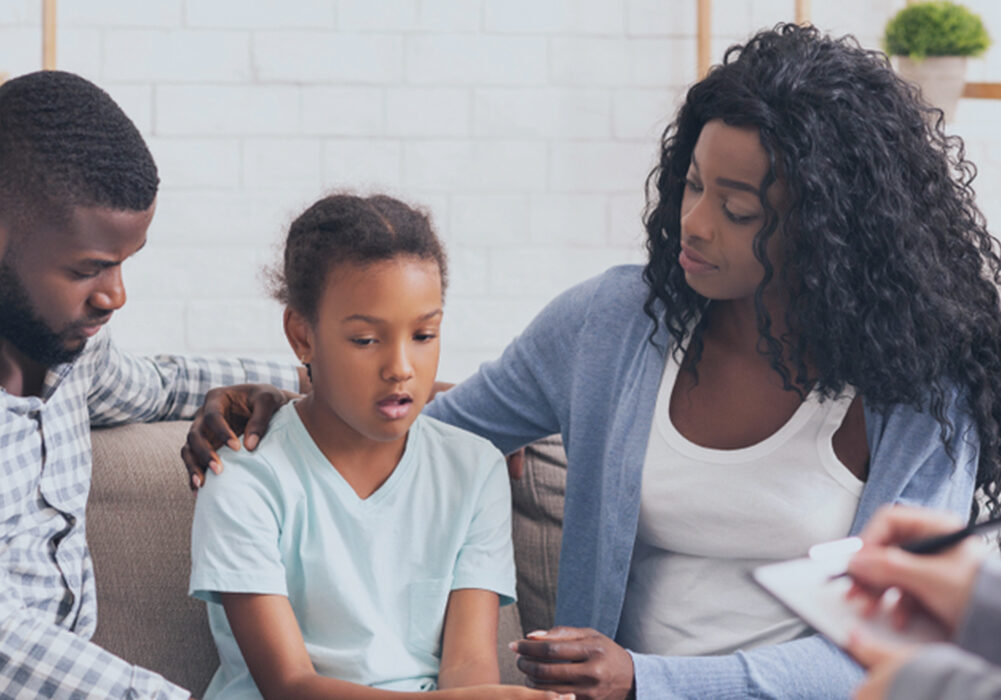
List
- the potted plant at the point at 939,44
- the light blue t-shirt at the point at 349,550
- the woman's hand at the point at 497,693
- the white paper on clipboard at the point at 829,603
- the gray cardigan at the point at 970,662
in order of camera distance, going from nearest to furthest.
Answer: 1. the gray cardigan at the point at 970,662
2. the white paper on clipboard at the point at 829,603
3. the woman's hand at the point at 497,693
4. the light blue t-shirt at the point at 349,550
5. the potted plant at the point at 939,44

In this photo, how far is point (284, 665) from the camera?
1.09 metres

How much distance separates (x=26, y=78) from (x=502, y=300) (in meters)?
1.24

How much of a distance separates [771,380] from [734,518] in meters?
0.17

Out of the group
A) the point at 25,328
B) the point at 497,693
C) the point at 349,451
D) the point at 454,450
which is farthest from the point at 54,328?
the point at 497,693

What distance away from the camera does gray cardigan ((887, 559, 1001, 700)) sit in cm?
49

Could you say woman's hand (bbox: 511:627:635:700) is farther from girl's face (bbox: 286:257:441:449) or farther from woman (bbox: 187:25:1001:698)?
girl's face (bbox: 286:257:441:449)

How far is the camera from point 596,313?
55.4 inches

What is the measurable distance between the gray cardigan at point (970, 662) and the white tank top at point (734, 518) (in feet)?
2.23

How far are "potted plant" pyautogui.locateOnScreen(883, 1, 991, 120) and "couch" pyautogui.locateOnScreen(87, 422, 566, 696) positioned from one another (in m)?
1.44

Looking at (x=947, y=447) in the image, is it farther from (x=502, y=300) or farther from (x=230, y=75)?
(x=230, y=75)

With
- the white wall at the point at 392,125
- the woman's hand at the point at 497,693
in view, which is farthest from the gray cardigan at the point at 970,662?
the white wall at the point at 392,125

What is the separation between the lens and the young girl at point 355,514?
115 centimetres

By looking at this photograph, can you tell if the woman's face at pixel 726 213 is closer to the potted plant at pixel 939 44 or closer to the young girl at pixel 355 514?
the young girl at pixel 355 514

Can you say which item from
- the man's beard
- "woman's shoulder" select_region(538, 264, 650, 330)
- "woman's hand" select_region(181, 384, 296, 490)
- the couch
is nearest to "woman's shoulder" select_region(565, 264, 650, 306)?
"woman's shoulder" select_region(538, 264, 650, 330)
